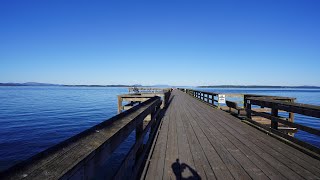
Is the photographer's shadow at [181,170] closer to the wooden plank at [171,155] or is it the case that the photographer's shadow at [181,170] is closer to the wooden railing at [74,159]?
the wooden plank at [171,155]

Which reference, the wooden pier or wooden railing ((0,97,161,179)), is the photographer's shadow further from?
wooden railing ((0,97,161,179))

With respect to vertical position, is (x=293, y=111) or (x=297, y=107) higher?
(x=297, y=107)

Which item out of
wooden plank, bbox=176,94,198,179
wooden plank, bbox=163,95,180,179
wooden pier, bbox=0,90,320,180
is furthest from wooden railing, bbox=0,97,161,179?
wooden plank, bbox=176,94,198,179

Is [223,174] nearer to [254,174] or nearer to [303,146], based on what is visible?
[254,174]

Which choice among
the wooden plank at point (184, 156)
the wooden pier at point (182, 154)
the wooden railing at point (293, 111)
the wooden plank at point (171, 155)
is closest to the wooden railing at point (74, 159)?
the wooden pier at point (182, 154)

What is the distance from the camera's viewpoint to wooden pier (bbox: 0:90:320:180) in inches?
60.4

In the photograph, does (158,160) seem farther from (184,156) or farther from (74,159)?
(74,159)

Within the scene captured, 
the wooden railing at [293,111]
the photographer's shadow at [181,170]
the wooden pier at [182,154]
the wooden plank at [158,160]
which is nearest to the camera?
the wooden pier at [182,154]

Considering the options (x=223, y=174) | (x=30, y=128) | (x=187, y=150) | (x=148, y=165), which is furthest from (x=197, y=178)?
(x=30, y=128)

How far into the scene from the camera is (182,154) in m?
4.81

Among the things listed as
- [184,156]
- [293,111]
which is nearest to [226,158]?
[184,156]

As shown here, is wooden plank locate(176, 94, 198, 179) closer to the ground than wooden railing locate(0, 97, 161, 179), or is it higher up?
closer to the ground

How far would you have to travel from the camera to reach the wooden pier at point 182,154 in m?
1.53

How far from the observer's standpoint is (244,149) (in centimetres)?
526
